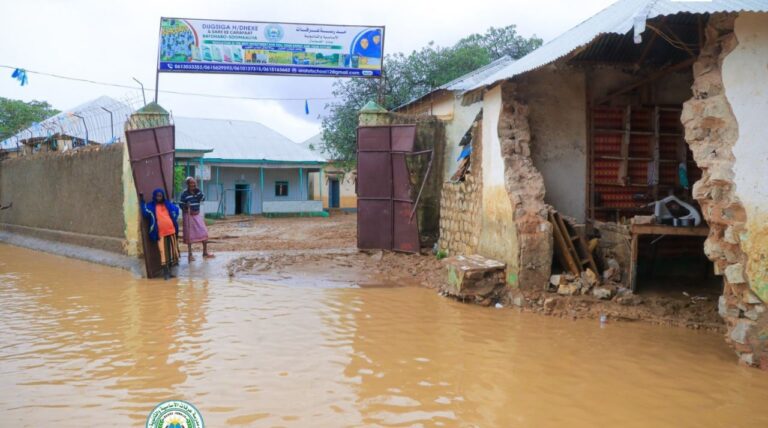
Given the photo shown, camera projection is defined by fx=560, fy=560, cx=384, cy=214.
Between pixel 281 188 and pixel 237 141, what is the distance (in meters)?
3.09

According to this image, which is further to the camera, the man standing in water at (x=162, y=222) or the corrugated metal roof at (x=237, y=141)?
the corrugated metal roof at (x=237, y=141)

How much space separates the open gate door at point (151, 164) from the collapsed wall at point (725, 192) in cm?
774

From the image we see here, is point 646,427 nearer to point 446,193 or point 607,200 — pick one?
point 607,200

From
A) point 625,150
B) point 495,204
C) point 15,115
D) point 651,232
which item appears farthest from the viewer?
point 15,115

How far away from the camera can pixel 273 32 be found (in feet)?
43.8

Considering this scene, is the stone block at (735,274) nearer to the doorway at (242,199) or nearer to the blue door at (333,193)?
the doorway at (242,199)

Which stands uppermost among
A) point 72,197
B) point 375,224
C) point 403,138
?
point 403,138

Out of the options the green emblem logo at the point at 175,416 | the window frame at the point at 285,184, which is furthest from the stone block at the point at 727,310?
the window frame at the point at 285,184

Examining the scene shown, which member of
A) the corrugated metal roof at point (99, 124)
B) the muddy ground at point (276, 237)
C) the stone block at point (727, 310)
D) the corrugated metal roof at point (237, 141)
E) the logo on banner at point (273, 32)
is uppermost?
the logo on banner at point (273, 32)

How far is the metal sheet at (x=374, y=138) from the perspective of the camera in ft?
37.2

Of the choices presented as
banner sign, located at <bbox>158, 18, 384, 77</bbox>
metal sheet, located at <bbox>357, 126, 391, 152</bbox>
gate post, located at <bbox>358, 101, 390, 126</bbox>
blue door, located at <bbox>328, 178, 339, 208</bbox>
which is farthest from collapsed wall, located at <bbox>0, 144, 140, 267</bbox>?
blue door, located at <bbox>328, 178, 339, 208</bbox>

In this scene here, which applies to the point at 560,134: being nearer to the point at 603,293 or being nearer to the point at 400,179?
the point at 603,293

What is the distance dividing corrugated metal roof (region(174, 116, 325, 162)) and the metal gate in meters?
14.2

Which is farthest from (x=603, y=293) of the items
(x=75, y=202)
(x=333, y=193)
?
(x=333, y=193)
